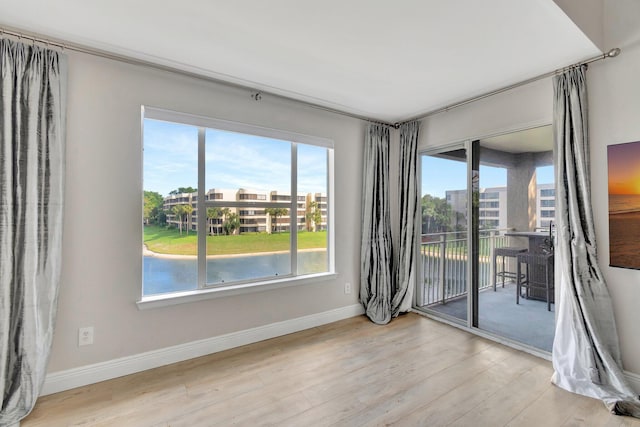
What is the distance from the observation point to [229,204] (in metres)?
2.81

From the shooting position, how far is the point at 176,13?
1726 mm

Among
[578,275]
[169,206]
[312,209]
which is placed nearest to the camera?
[578,275]

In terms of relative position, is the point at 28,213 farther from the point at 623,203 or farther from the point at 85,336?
the point at 623,203

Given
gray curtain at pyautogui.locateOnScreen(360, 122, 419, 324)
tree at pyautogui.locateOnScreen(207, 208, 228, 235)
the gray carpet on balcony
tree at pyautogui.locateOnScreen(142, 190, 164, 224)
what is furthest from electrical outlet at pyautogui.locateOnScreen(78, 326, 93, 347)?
the gray carpet on balcony

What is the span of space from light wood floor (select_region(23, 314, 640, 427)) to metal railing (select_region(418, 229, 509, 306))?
737 millimetres

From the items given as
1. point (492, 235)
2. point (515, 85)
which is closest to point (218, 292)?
point (492, 235)

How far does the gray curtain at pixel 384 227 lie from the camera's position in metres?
3.53

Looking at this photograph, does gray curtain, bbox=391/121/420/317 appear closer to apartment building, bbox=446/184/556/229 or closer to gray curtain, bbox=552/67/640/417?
apartment building, bbox=446/184/556/229

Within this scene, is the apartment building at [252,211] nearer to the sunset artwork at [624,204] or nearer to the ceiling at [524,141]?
the ceiling at [524,141]

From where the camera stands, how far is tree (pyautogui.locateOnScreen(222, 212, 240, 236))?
280 cm

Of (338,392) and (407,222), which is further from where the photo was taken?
(407,222)

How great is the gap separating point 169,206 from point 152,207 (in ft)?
0.43

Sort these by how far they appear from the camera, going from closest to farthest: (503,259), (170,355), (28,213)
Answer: (28,213)
(170,355)
(503,259)

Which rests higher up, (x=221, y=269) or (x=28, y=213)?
(x=28, y=213)
